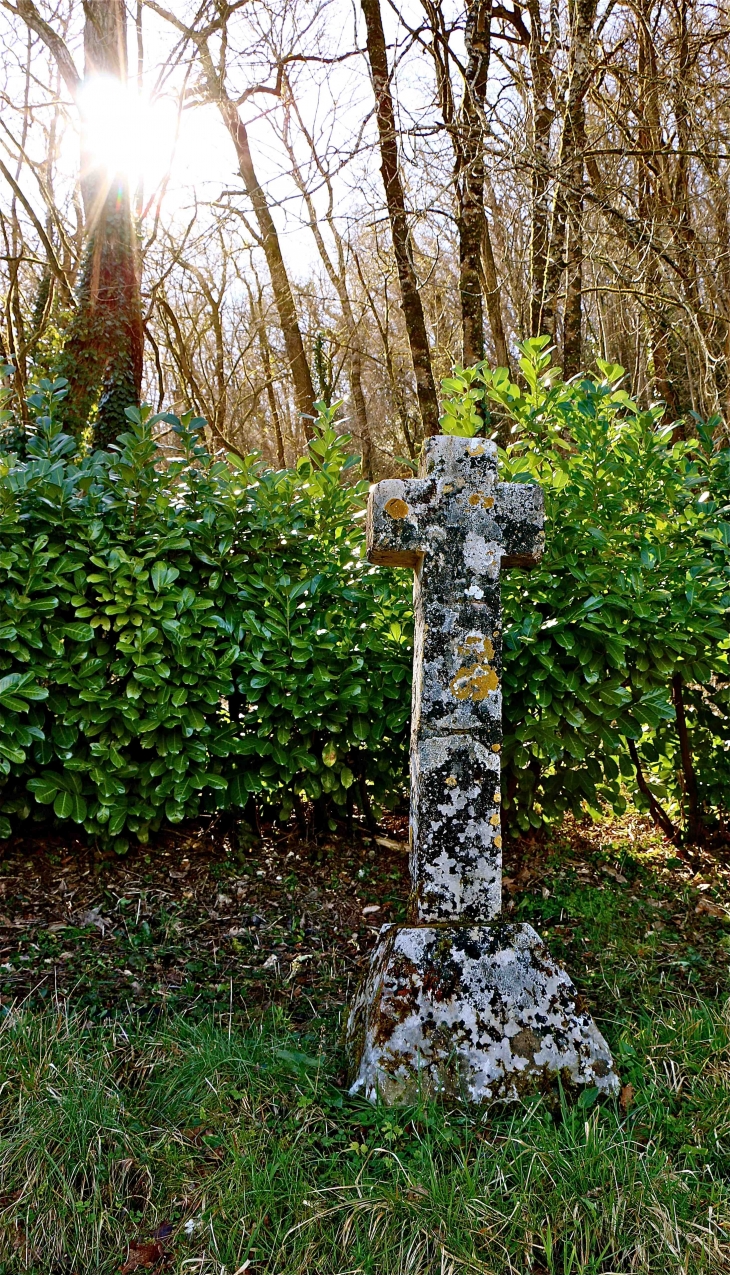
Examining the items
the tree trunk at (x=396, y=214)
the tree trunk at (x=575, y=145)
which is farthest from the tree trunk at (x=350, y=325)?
the tree trunk at (x=575, y=145)

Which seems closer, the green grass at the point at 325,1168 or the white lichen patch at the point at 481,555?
the green grass at the point at 325,1168

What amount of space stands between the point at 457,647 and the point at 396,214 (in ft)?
17.3

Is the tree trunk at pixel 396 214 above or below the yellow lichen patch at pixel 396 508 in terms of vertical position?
above

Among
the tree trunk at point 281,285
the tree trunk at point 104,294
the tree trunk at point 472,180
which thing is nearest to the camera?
the tree trunk at point 472,180

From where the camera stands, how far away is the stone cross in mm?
2770

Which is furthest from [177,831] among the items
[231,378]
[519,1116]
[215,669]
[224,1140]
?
[231,378]

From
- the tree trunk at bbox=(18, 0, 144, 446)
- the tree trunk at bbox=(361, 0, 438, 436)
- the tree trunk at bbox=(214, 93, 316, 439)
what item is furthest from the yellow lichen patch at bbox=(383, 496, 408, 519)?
the tree trunk at bbox=(214, 93, 316, 439)

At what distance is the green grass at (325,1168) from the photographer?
203 cm

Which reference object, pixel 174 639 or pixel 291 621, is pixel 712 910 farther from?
pixel 174 639

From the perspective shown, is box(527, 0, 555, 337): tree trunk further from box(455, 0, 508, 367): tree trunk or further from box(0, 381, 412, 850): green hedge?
box(0, 381, 412, 850): green hedge

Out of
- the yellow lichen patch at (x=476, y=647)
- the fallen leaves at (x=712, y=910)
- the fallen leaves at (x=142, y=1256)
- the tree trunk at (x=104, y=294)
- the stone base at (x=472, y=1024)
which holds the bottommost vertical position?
the fallen leaves at (x=712, y=910)

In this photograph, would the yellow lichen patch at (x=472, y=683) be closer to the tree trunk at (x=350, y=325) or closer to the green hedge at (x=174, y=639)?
the green hedge at (x=174, y=639)

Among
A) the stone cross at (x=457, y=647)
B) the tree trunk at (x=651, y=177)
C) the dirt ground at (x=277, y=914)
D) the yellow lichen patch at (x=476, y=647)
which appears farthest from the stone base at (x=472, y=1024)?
the tree trunk at (x=651, y=177)

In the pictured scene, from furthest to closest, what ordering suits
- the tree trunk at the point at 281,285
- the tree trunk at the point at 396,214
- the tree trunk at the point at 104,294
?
the tree trunk at the point at 281,285 < the tree trunk at the point at 396,214 < the tree trunk at the point at 104,294
